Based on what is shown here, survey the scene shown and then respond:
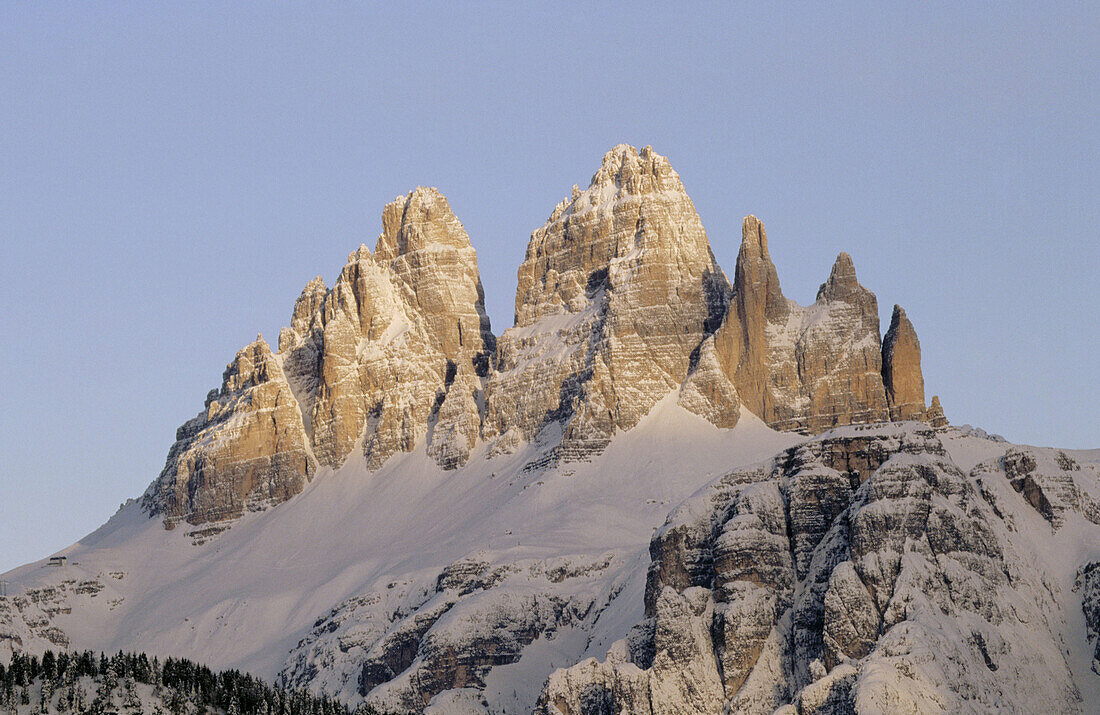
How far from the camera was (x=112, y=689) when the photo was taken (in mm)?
168000

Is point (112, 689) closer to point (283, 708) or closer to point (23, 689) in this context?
point (23, 689)

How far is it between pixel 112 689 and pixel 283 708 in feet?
66.0

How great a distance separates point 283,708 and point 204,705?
47.4ft

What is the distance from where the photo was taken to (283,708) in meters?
185

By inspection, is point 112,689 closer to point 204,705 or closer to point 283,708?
point 204,705

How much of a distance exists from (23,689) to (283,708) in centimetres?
2552

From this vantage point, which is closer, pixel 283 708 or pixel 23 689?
pixel 23 689

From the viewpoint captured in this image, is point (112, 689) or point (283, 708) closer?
point (112, 689)

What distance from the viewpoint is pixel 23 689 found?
165625 millimetres

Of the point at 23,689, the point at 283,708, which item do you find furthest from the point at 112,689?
the point at 283,708

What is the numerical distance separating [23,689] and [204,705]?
13.4 metres

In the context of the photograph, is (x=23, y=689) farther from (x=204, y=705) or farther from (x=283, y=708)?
(x=283, y=708)
